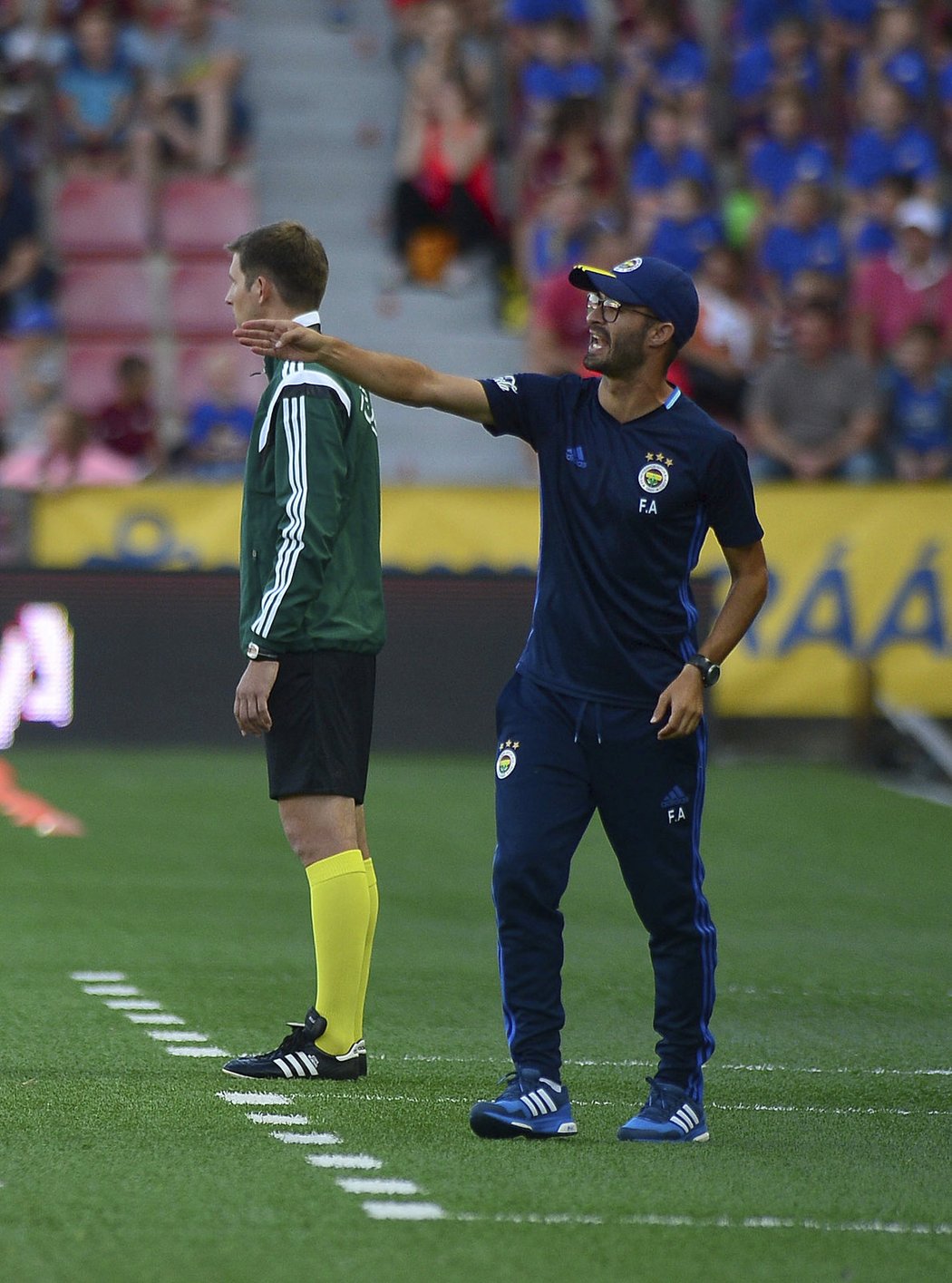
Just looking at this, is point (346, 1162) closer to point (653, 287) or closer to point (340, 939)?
point (340, 939)

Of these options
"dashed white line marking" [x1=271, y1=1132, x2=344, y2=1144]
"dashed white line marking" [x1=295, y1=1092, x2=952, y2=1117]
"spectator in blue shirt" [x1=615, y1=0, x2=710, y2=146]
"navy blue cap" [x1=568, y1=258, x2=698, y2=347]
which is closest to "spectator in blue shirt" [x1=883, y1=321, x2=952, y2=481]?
"spectator in blue shirt" [x1=615, y1=0, x2=710, y2=146]

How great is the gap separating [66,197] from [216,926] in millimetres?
10791

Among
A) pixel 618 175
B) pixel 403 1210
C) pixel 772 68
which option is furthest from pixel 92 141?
pixel 403 1210

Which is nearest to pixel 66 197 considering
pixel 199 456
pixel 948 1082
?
pixel 199 456

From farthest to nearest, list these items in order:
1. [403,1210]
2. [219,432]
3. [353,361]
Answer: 1. [219,432]
2. [353,361]
3. [403,1210]

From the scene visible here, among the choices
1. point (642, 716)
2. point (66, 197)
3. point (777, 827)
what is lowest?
point (777, 827)

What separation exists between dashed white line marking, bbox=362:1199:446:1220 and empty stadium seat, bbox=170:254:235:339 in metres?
13.9

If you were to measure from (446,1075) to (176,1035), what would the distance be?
852mm

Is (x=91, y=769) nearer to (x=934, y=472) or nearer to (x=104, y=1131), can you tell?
(x=934, y=472)

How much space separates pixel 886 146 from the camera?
18625 mm

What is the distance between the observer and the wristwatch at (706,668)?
213 inches

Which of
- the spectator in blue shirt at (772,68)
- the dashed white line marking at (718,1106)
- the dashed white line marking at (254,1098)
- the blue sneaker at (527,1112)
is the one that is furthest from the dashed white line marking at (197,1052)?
the spectator in blue shirt at (772,68)

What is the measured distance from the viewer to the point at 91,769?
13141mm

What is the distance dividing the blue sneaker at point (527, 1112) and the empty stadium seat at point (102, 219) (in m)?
13.5
